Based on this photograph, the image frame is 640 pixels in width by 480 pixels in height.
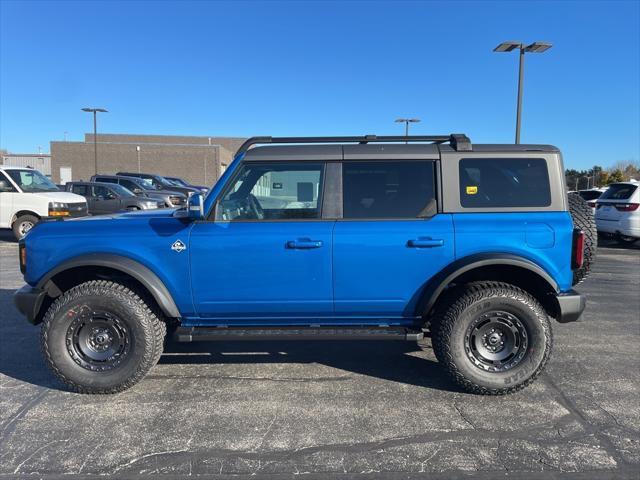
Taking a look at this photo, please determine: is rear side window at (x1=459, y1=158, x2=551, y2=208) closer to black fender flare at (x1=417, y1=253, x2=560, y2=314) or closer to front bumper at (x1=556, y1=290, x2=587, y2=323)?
black fender flare at (x1=417, y1=253, x2=560, y2=314)

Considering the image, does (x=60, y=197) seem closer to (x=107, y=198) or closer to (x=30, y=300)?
(x=107, y=198)

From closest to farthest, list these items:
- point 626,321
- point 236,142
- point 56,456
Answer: point 56,456 → point 626,321 → point 236,142

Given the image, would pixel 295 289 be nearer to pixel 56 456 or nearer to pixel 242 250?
pixel 242 250

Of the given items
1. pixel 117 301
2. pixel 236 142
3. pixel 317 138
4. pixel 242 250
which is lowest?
pixel 117 301

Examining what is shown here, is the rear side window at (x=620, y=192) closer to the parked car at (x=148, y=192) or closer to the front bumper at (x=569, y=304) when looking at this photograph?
the front bumper at (x=569, y=304)

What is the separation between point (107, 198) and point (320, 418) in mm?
14393

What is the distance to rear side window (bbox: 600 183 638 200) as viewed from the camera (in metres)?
12.0

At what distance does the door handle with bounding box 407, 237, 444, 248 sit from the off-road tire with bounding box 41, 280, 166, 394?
84.5 inches

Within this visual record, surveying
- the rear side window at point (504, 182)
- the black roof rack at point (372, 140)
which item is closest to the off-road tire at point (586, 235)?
the rear side window at point (504, 182)

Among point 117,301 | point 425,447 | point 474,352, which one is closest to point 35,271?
point 117,301

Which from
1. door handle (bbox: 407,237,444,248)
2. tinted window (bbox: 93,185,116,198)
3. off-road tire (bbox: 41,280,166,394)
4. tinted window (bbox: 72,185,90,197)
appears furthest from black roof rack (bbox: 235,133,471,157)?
tinted window (bbox: 72,185,90,197)

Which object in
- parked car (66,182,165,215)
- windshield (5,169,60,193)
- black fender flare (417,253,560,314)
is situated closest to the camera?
black fender flare (417,253,560,314)

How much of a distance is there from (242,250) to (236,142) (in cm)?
6789

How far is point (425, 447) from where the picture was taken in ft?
9.80
